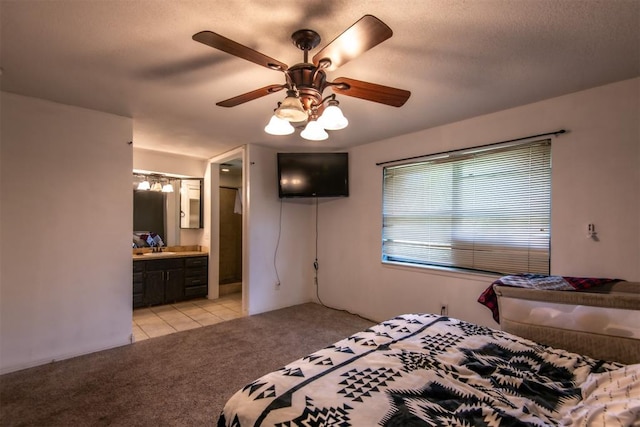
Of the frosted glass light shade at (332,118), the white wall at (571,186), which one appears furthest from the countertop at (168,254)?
the frosted glass light shade at (332,118)

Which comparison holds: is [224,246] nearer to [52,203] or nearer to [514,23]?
[52,203]

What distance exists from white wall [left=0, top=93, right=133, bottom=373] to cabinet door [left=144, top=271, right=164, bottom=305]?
133cm

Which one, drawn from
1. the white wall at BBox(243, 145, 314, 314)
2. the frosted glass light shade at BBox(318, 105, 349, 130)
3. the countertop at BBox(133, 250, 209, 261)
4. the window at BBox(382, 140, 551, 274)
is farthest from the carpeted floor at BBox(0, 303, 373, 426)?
the frosted glass light shade at BBox(318, 105, 349, 130)

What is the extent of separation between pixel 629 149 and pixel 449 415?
8.05ft

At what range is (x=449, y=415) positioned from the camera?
1.03 metres

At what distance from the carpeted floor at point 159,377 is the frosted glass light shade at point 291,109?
196 centimetres

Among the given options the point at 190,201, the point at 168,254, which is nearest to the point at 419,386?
the point at 168,254

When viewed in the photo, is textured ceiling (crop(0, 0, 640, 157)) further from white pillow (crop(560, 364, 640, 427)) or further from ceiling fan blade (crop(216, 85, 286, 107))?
white pillow (crop(560, 364, 640, 427))

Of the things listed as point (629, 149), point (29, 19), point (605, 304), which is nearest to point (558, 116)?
point (629, 149)

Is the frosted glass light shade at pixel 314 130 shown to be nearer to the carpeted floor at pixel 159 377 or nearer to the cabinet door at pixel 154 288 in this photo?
the carpeted floor at pixel 159 377

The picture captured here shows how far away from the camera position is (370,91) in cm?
173

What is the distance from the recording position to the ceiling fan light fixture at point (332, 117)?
169 centimetres

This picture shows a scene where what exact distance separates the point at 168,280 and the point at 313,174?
276cm

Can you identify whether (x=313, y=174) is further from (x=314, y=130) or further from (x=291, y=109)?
(x=291, y=109)
